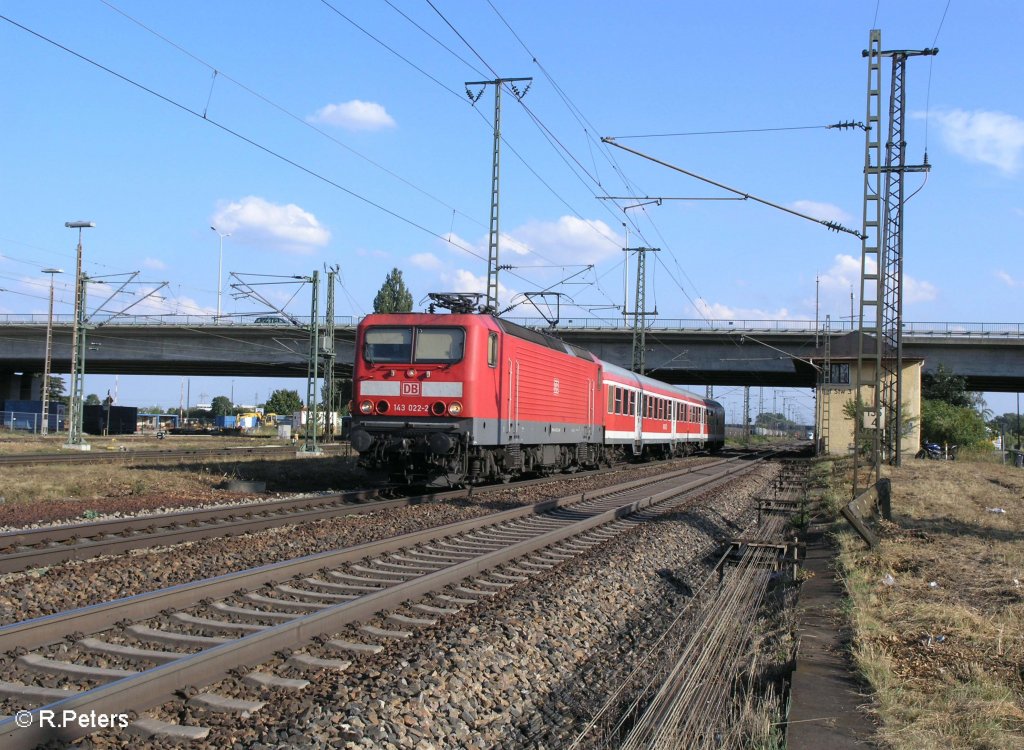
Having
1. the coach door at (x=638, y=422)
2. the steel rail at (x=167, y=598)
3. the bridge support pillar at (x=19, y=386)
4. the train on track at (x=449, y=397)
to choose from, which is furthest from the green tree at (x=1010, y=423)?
the bridge support pillar at (x=19, y=386)

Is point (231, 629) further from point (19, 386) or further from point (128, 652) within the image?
point (19, 386)

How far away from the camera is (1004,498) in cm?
1761

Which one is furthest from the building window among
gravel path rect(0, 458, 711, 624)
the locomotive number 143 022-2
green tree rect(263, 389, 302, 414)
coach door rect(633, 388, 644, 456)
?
green tree rect(263, 389, 302, 414)

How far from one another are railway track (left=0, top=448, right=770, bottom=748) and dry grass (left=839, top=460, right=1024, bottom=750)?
3.14 metres

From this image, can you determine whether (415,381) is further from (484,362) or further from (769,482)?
(769,482)

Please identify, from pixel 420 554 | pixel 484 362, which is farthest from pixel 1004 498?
pixel 420 554

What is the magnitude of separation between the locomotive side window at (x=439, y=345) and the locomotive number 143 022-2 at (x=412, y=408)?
0.78 m

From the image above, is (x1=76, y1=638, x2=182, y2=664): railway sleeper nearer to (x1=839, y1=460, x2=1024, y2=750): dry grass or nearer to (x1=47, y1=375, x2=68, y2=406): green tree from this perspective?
(x1=839, y1=460, x2=1024, y2=750): dry grass

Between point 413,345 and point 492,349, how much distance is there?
143 cm


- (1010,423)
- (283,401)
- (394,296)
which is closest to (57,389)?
(283,401)

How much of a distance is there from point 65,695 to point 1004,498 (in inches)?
708

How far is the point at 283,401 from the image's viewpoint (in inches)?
4483

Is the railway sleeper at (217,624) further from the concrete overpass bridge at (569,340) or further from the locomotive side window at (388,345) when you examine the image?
the concrete overpass bridge at (569,340)

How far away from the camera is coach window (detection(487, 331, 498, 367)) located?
15.6 m
